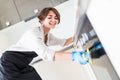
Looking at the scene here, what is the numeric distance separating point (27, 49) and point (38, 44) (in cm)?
25

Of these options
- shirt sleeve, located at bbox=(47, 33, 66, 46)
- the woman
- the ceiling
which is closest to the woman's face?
the woman

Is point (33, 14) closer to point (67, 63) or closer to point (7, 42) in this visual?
point (7, 42)

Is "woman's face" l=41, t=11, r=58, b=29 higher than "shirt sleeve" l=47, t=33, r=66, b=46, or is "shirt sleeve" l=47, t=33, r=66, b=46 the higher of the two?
"woman's face" l=41, t=11, r=58, b=29

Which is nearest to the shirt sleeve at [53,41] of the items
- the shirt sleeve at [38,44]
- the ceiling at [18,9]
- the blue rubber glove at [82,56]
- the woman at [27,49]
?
the woman at [27,49]

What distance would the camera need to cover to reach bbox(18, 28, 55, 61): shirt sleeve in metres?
1.21

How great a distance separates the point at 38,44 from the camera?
1.24 metres

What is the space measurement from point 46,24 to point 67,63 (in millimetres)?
1065

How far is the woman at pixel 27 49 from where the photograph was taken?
4.34ft

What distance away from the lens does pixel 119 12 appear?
71 cm

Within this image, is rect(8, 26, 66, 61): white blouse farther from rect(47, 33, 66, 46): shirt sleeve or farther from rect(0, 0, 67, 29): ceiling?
rect(0, 0, 67, 29): ceiling

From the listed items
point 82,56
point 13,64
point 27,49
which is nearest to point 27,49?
point 27,49


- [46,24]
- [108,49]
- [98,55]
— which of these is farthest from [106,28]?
[46,24]

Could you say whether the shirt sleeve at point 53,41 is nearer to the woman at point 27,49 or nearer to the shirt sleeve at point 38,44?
the woman at point 27,49

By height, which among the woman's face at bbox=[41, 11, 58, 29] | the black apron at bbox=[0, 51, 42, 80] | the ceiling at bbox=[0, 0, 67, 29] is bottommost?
the black apron at bbox=[0, 51, 42, 80]
